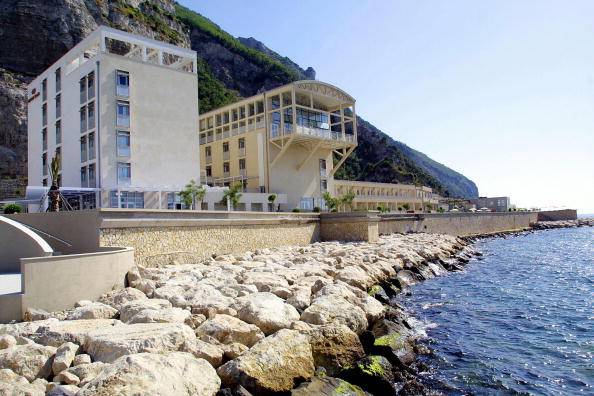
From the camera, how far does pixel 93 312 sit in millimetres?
10469

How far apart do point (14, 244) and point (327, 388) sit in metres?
14.3

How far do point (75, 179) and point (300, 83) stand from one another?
21.2m

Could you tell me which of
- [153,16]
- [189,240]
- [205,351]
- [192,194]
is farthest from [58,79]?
[153,16]

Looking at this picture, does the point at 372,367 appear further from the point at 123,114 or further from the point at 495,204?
the point at 495,204

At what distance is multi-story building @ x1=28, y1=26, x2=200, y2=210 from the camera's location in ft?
103

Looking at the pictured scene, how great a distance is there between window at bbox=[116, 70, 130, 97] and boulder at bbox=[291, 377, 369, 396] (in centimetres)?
2888

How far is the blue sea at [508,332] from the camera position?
987cm

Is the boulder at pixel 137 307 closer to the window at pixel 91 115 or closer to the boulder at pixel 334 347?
the boulder at pixel 334 347

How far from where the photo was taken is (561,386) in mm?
9625

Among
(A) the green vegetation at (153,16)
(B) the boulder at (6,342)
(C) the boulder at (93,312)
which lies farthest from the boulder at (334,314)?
(A) the green vegetation at (153,16)

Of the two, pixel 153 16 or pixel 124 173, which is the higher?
pixel 153 16

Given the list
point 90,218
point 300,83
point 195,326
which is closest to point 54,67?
point 300,83

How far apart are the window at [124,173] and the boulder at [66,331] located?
23.3 meters

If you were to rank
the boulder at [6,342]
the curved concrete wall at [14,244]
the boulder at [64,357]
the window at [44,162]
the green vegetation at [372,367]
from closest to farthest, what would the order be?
the boulder at [64,357], the boulder at [6,342], the green vegetation at [372,367], the curved concrete wall at [14,244], the window at [44,162]
